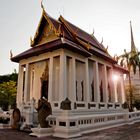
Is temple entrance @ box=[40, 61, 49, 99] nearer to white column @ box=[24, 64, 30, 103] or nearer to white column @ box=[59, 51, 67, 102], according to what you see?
white column @ box=[24, 64, 30, 103]

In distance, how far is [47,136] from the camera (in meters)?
7.84

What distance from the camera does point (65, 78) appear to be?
10.9m

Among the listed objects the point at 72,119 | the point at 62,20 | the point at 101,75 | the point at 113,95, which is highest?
the point at 62,20

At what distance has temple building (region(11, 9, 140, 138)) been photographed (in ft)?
34.0

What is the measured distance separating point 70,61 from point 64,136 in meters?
5.75

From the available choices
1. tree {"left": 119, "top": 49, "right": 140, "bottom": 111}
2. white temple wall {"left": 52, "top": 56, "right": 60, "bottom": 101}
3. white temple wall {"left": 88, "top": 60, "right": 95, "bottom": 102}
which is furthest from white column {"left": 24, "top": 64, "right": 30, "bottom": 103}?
tree {"left": 119, "top": 49, "right": 140, "bottom": 111}

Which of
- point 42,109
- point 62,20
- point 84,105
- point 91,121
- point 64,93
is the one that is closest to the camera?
point 42,109

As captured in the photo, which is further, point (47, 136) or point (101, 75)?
point (101, 75)

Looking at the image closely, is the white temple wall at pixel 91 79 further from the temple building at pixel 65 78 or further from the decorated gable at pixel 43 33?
the decorated gable at pixel 43 33

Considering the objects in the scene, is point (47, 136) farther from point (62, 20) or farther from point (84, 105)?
point (62, 20)

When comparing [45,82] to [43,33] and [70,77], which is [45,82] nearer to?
[70,77]

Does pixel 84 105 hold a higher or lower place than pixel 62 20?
lower

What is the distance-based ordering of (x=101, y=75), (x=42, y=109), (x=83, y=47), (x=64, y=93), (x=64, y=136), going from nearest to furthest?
(x=64, y=136) → (x=42, y=109) → (x=64, y=93) → (x=83, y=47) → (x=101, y=75)

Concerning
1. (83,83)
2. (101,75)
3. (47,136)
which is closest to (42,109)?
(47,136)
